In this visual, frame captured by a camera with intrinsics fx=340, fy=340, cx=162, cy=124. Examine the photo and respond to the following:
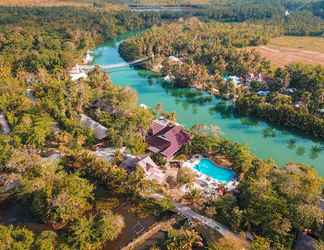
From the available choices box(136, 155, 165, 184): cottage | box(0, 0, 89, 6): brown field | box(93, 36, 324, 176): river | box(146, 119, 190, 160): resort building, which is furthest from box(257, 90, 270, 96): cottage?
box(0, 0, 89, 6): brown field

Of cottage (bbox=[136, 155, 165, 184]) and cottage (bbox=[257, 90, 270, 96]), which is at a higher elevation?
→ cottage (bbox=[136, 155, 165, 184])

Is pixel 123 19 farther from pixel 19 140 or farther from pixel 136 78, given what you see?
pixel 19 140

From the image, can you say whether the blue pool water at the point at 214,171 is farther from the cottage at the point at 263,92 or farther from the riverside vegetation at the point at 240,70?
the cottage at the point at 263,92

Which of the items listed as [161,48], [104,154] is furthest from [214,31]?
[104,154]

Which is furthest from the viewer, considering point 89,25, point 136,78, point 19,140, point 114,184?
point 89,25

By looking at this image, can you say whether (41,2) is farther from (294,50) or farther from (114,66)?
(294,50)

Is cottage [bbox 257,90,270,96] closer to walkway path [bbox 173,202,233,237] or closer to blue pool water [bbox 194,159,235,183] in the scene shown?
blue pool water [bbox 194,159,235,183]
